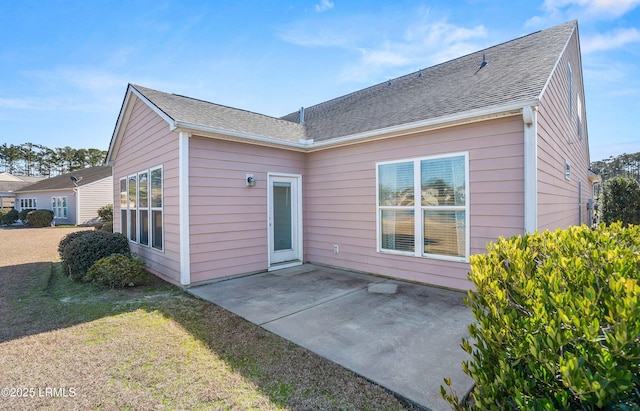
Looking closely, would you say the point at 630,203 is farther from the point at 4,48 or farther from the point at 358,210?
the point at 4,48

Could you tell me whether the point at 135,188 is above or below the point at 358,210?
above

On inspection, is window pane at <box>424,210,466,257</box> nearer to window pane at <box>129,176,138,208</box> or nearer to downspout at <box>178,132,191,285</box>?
downspout at <box>178,132,191,285</box>

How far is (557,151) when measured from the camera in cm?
587

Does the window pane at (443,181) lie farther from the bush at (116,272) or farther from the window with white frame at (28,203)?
the window with white frame at (28,203)

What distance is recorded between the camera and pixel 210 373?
2709 millimetres

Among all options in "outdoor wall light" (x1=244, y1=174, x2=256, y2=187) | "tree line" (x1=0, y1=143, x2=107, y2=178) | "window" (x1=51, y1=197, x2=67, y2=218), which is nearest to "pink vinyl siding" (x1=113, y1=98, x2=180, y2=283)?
"outdoor wall light" (x1=244, y1=174, x2=256, y2=187)

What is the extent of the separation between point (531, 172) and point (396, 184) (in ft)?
7.06

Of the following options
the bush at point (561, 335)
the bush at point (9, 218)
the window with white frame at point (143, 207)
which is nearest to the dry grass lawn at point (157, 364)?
the bush at point (561, 335)

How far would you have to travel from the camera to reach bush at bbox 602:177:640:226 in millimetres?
11953

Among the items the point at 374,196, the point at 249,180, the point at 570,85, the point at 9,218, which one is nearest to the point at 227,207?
the point at 249,180

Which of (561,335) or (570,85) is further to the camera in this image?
(570,85)

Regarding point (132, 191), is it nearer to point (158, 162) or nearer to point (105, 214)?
point (158, 162)

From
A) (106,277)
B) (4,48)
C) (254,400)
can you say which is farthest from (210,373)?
(4,48)

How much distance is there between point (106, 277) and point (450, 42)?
1002 centimetres
